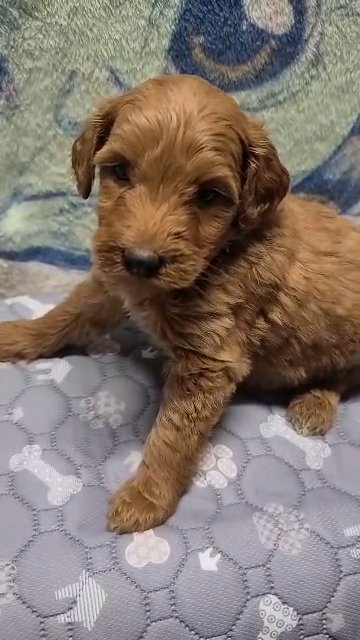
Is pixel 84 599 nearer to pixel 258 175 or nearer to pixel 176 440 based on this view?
pixel 176 440

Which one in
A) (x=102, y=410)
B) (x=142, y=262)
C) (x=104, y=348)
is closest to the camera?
(x=142, y=262)

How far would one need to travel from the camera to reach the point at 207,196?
2.03m

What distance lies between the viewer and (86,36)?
116 inches

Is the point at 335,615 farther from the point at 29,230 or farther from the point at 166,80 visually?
the point at 29,230

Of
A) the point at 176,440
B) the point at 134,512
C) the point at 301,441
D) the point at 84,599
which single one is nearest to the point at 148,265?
the point at 176,440

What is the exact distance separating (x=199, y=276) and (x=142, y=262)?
299 millimetres

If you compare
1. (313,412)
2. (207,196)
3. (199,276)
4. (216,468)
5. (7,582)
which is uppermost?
(207,196)

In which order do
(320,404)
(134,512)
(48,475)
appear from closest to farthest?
(134,512), (48,475), (320,404)

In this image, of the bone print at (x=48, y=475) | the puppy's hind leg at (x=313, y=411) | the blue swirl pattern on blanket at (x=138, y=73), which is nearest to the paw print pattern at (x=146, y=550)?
the bone print at (x=48, y=475)

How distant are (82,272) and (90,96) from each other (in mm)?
673

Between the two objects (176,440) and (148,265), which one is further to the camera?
(176,440)

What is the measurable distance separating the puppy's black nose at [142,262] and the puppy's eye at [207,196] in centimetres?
22

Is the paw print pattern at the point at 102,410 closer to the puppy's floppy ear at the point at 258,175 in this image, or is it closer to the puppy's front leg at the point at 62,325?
the puppy's front leg at the point at 62,325

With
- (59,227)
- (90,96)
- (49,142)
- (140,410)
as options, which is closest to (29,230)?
(59,227)
